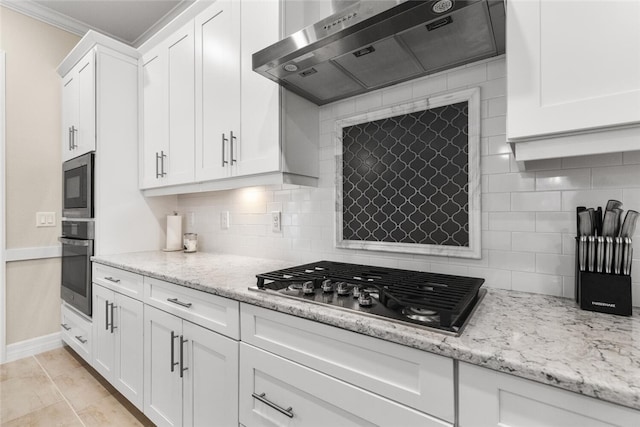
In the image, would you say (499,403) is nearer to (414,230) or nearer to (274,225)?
(414,230)

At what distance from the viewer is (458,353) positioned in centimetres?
73

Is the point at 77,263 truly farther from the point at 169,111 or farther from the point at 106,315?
the point at 169,111

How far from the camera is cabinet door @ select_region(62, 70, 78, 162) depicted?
258 centimetres

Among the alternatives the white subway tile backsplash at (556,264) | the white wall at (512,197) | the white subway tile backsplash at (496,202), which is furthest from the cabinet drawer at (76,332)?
the white subway tile backsplash at (556,264)

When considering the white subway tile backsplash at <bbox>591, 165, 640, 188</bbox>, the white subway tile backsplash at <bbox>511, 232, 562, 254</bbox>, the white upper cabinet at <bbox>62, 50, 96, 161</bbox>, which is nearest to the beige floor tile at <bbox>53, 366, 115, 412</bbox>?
the white upper cabinet at <bbox>62, 50, 96, 161</bbox>

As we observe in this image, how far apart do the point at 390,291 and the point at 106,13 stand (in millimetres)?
3298

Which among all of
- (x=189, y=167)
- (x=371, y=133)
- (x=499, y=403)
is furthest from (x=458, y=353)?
(x=189, y=167)

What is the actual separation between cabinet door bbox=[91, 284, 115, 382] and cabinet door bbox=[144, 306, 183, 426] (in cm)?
48

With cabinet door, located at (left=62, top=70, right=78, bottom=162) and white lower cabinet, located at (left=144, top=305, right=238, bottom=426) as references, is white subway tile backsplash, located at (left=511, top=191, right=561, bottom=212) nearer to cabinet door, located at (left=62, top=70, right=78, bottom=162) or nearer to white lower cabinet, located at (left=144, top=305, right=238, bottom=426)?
white lower cabinet, located at (left=144, top=305, right=238, bottom=426)

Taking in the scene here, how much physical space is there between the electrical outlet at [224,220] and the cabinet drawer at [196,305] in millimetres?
722

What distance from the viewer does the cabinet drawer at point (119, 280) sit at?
6.07 ft

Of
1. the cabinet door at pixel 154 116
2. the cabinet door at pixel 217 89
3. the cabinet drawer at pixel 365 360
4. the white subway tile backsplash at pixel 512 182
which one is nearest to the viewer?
the cabinet drawer at pixel 365 360

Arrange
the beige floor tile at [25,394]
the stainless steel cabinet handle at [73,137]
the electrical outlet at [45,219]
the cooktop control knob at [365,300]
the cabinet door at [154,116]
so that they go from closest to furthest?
the cooktop control knob at [365,300]
the beige floor tile at [25,394]
the cabinet door at [154,116]
the stainless steel cabinet handle at [73,137]
the electrical outlet at [45,219]

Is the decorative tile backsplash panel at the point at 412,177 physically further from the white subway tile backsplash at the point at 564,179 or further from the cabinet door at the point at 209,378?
the cabinet door at the point at 209,378
